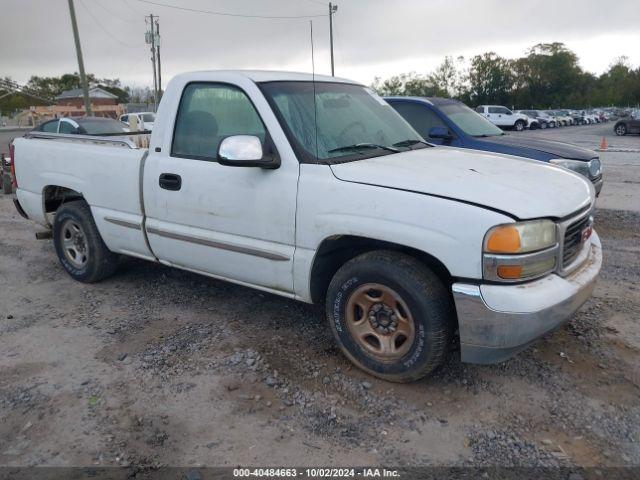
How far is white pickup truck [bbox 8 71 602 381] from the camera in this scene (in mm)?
2863

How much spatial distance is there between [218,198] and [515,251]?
204cm

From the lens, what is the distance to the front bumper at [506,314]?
2797mm

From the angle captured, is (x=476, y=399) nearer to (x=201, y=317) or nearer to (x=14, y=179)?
(x=201, y=317)

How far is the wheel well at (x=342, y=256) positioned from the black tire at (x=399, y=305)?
0.06 m

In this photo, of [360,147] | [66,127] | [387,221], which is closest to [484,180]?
[387,221]

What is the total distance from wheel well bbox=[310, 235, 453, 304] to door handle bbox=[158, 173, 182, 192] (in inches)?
51.0

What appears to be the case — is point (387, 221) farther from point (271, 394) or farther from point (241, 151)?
point (271, 394)

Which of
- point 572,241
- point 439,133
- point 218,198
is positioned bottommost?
point 572,241

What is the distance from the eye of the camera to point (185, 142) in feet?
13.4

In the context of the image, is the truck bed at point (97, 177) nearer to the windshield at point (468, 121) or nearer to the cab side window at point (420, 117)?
the cab side window at point (420, 117)

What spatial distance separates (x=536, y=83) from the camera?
76625mm

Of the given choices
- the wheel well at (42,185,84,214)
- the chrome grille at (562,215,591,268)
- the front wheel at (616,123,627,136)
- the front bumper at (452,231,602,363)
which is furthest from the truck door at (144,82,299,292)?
the front wheel at (616,123,627,136)

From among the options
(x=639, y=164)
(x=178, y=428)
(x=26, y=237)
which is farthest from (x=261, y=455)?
(x=639, y=164)

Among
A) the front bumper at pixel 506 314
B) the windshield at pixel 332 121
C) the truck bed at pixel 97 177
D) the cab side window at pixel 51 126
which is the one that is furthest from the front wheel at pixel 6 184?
the front bumper at pixel 506 314
